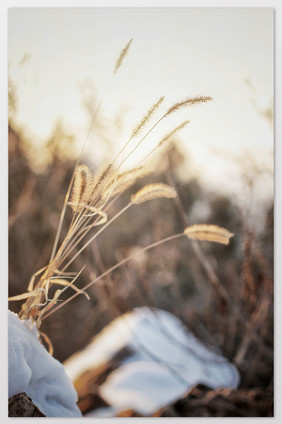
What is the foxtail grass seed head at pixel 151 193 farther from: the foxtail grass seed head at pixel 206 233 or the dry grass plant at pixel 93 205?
the foxtail grass seed head at pixel 206 233

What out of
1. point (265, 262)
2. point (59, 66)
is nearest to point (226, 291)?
point (265, 262)

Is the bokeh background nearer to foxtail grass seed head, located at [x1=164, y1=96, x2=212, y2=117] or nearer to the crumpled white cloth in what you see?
foxtail grass seed head, located at [x1=164, y1=96, x2=212, y2=117]

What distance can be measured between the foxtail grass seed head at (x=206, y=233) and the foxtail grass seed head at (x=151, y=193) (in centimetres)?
13

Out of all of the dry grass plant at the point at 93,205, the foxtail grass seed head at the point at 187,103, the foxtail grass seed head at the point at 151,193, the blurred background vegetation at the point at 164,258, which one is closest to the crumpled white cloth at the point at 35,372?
the dry grass plant at the point at 93,205

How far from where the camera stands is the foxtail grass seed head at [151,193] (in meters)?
1.52

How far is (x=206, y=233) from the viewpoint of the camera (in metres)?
1.52

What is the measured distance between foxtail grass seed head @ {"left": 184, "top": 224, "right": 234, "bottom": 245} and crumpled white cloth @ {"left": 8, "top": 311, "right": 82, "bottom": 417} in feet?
1.89

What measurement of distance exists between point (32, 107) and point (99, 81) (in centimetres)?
25

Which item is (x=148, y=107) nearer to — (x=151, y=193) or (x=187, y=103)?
(x=187, y=103)

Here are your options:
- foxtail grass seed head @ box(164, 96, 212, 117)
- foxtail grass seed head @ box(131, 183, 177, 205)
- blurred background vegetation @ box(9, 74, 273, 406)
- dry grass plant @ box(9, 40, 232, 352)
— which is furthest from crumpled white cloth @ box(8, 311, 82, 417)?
foxtail grass seed head @ box(164, 96, 212, 117)

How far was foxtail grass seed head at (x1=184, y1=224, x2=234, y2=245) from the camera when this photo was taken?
4.98 feet

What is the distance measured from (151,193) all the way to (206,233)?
0.73 feet

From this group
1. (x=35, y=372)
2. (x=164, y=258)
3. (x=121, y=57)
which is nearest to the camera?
(x=35, y=372)

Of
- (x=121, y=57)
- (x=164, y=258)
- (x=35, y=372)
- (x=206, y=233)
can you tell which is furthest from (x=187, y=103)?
(x=35, y=372)
